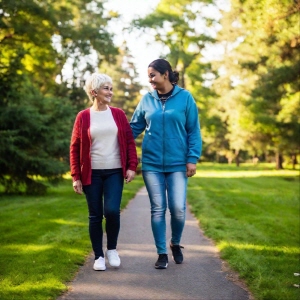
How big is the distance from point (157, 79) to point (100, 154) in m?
1.02

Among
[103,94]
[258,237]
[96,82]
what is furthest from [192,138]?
[258,237]

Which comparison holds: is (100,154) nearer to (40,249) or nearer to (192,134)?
(192,134)

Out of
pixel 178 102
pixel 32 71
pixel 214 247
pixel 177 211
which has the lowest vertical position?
pixel 214 247

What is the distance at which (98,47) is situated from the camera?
987 inches

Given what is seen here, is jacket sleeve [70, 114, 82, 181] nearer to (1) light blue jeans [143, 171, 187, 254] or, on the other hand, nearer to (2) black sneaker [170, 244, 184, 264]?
(1) light blue jeans [143, 171, 187, 254]

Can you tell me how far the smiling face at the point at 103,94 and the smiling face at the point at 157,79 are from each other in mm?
496

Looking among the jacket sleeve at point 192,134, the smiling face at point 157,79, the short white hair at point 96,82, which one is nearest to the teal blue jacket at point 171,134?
the jacket sleeve at point 192,134

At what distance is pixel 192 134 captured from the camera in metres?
5.56

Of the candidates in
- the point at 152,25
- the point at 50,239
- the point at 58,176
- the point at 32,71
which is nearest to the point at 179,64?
the point at 152,25

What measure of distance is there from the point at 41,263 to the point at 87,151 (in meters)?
1.34

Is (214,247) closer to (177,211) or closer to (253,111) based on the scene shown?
(177,211)

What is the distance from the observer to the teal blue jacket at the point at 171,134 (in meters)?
5.46

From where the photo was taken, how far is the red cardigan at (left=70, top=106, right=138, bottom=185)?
5.27 meters

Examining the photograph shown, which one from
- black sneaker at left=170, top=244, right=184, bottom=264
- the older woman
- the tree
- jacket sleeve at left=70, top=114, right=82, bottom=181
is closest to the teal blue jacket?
the older woman
